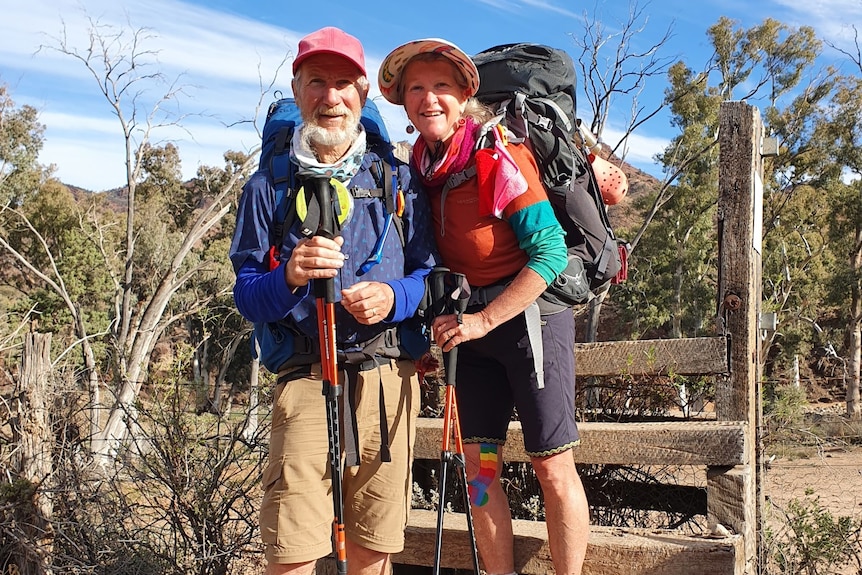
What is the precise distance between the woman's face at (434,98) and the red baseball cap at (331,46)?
25cm

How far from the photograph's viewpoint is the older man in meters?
2.35

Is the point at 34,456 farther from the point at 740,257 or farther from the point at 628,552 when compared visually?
the point at 740,257

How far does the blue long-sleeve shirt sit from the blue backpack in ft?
0.07

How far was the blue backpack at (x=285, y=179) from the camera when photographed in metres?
2.42

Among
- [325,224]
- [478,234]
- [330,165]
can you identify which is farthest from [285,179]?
[478,234]

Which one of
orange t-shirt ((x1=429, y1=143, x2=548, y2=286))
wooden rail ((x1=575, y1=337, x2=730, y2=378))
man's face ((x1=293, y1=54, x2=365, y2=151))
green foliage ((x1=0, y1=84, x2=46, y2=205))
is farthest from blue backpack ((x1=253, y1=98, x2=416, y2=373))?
green foliage ((x1=0, y1=84, x2=46, y2=205))

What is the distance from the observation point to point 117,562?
160 inches

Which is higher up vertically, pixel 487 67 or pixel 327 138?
pixel 487 67

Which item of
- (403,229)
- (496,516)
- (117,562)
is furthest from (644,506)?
→ (117,562)

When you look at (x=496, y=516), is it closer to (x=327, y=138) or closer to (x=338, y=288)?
(x=338, y=288)

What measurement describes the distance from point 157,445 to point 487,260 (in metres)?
2.51

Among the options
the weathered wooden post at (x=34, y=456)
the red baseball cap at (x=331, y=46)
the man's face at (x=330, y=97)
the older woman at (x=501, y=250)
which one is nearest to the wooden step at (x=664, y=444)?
the older woman at (x=501, y=250)

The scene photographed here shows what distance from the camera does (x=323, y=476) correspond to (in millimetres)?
2422

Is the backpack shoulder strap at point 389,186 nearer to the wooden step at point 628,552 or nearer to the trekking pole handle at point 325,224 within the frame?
the trekking pole handle at point 325,224
